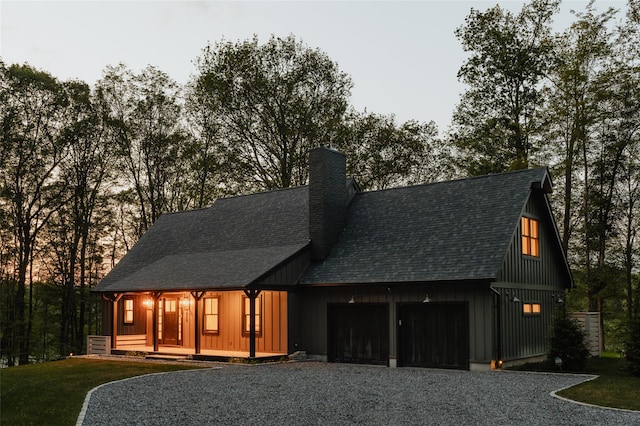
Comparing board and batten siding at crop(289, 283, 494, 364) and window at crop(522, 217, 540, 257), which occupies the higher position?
window at crop(522, 217, 540, 257)

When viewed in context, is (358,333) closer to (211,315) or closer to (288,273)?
(288,273)

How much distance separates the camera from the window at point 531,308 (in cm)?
1962

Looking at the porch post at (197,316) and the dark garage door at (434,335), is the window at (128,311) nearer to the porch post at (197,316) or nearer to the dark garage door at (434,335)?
the porch post at (197,316)

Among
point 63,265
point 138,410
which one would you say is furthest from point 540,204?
point 63,265

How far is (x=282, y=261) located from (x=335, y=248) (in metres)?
2.24

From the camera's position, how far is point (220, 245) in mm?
25594

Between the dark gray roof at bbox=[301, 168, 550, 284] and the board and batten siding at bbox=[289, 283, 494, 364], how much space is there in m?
0.51

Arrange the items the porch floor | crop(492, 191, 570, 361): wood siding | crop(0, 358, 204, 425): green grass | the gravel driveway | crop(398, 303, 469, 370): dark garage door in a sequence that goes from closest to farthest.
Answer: the gravel driveway → crop(0, 358, 204, 425): green grass → crop(398, 303, 469, 370): dark garage door → crop(492, 191, 570, 361): wood siding → the porch floor

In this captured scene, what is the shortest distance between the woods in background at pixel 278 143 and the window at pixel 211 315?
14.1 metres

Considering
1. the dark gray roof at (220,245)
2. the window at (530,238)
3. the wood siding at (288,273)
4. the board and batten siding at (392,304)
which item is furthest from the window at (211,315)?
the window at (530,238)

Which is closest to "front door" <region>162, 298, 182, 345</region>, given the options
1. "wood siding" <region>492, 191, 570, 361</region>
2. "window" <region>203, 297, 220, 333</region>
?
"window" <region>203, 297, 220, 333</region>

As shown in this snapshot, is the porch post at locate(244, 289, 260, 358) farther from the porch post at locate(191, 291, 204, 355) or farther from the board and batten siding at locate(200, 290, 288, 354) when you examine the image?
the porch post at locate(191, 291, 204, 355)

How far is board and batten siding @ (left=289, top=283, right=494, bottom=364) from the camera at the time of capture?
58.1 ft

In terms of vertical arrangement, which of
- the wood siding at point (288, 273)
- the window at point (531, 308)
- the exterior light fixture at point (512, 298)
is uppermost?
the wood siding at point (288, 273)
